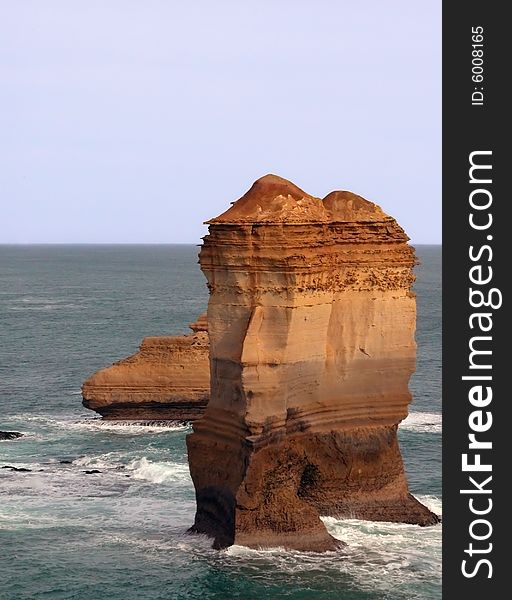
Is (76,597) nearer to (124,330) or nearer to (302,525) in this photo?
(302,525)

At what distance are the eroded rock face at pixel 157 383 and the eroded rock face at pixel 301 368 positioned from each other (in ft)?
58.6

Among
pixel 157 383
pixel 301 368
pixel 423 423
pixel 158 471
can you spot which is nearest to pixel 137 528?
pixel 301 368

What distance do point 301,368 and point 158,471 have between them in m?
11.2

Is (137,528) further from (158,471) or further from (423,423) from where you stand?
(423,423)

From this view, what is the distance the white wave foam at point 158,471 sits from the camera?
4438cm

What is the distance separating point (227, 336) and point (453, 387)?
9.82m

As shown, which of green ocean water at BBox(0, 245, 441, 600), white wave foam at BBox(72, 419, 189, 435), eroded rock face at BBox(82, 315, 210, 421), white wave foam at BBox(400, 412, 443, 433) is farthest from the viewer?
eroded rock face at BBox(82, 315, 210, 421)

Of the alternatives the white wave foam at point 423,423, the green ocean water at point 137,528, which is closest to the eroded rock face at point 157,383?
the green ocean water at point 137,528

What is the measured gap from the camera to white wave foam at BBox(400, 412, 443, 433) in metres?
53.4

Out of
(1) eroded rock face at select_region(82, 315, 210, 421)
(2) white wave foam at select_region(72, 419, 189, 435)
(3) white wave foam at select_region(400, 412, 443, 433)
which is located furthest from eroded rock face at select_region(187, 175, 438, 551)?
(1) eroded rock face at select_region(82, 315, 210, 421)

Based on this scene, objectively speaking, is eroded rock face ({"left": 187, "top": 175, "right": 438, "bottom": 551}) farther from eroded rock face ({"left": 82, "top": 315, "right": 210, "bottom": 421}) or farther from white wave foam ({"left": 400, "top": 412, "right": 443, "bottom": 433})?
eroded rock face ({"left": 82, "top": 315, "right": 210, "bottom": 421})

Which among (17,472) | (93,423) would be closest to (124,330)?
(93,423)

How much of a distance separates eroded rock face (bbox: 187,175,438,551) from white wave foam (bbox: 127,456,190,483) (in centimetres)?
766

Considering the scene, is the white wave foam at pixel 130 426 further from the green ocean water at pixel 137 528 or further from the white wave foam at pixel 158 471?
the white wave foam at pixel 158 471
